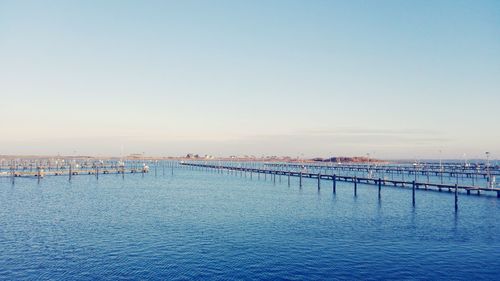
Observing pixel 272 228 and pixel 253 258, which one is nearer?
pixel 253 258

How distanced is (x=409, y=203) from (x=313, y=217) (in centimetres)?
2536

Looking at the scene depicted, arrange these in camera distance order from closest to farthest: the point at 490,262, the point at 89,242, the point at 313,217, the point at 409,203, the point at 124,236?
the point at 490,262, the point at 89,242, the point at 124,236, the point at 313,217, the point at 409,203

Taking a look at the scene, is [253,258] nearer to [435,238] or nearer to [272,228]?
[272,228]

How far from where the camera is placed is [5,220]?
50.0 meters

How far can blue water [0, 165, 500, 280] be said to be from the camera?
31344 millimetres

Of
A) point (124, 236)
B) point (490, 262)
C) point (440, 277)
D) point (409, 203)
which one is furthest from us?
point (409, 203)

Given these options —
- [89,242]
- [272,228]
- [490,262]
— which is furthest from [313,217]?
[89,242]

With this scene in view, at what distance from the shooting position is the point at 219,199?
77.1 meters

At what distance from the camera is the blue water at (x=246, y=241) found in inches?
1234

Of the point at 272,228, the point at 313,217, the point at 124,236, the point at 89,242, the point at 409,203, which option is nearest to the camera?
the point at 89,242

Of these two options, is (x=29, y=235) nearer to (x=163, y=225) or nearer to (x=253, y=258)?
(x=163, y=225)

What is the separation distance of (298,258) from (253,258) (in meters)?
3.93

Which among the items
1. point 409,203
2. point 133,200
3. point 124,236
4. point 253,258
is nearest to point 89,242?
point 124,236

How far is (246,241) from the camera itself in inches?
1598
